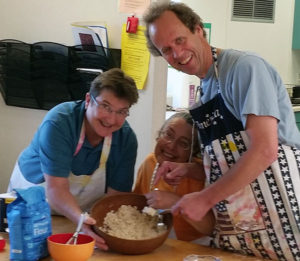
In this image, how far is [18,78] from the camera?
8.07ft

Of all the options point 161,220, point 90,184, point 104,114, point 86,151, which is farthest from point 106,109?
point 161,220

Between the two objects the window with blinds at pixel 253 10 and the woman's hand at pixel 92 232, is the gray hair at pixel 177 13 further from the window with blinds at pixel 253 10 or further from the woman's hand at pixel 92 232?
the window with blinds at pixel 253 10

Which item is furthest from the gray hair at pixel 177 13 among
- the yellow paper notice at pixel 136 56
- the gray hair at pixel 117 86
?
the yellow paper notice at pixel 136 56

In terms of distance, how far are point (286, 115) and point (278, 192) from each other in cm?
23

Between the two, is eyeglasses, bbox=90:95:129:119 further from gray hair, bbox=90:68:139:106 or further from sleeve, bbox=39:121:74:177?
sleeve, bbox=39:121:74:177

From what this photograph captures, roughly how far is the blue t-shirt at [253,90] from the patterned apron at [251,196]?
0.04 m

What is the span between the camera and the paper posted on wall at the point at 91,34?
2.21 m

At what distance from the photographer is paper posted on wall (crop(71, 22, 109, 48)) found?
2.21m

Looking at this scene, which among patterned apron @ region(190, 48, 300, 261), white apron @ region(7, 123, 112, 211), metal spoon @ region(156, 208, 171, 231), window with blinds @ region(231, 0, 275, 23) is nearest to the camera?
patterned apron @ region(190, 48, 300, 261)

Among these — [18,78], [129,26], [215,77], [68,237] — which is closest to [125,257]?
[68,237]

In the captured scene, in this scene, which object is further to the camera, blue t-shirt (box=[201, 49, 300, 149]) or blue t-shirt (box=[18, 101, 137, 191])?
blue t-shirt (box=[18, 101, 137, 191])

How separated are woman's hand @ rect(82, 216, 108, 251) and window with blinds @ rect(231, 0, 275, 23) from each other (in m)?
3.72

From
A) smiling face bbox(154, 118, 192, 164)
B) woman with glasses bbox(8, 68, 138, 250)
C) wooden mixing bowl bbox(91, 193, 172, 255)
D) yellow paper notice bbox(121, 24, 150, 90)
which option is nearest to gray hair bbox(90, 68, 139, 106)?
woman with glasses bbox(8, 68, 138, 250)

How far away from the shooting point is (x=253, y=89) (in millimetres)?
1263
